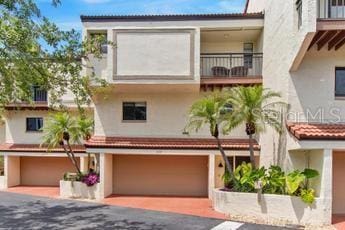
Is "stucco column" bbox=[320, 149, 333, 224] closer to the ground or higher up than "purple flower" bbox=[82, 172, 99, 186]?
higher up

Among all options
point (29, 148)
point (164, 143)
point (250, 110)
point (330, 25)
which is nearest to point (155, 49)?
point (164, 143)

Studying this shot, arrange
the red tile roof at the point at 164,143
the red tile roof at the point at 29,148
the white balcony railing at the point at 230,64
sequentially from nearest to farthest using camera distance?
the red tile roof at the point at 164,143 < the white balcony railing at the point at 230,64 < the red tile roof at the point at 29,148

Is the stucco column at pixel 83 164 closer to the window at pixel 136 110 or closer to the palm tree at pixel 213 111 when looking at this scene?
the window at pixel 136 110

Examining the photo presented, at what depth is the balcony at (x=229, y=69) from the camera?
2162 centimetres

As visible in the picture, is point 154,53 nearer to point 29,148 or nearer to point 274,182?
point 274,182

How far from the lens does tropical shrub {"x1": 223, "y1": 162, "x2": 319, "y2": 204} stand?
49.7 feet

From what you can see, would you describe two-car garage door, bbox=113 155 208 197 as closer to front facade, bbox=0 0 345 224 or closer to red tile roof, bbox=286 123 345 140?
front facade, bbox=0 0 345 224

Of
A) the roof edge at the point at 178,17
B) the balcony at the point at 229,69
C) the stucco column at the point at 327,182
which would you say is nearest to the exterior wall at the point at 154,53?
the roof edge at the point at 178,17

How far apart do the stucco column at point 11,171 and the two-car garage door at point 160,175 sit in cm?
919

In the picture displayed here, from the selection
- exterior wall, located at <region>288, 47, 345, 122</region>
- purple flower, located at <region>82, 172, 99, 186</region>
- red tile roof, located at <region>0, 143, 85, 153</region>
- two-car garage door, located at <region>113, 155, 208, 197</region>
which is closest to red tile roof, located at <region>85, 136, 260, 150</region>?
two-car garage door, located at <region>113, 155, 208, 197</region>

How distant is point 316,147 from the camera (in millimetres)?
14680

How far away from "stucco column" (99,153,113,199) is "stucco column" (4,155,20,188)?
30.9 feet

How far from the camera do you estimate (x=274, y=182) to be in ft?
53.4

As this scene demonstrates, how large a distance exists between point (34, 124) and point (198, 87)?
1373 centimetres
